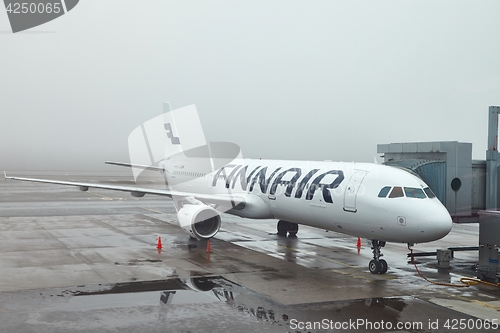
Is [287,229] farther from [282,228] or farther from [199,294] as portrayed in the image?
[199,294]

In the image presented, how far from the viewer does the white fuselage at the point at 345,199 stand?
15.5m

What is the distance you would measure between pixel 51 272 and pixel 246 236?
11.0 meters

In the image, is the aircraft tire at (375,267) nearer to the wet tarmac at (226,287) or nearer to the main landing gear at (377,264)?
the main landing gear at (377,264)

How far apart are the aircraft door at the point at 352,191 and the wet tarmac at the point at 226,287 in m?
2.19

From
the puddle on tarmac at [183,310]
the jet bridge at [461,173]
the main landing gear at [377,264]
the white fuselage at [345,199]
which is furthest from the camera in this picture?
the jet bridge at [461,173]

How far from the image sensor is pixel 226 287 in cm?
1430

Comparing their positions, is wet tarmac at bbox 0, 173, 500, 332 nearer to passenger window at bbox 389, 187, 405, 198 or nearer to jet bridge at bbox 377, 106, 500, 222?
jet bridge at bbox 377, 106, 500, 222

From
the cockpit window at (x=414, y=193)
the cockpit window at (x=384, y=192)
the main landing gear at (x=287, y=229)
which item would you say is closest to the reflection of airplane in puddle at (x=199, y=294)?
the cockpit window at (x=384, y=192)

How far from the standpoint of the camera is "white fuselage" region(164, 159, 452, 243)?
15.5 meters

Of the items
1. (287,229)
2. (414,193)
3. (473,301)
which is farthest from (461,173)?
(287,229)

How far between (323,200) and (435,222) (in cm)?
428

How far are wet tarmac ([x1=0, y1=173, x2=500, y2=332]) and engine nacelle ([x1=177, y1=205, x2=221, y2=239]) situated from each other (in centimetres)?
65

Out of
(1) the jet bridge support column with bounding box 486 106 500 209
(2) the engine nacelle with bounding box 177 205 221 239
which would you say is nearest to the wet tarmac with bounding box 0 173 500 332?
(2) the engine nacelle with bounding box 177 205 221 239

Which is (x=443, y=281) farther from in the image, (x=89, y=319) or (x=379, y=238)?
(x=89, y=319)
